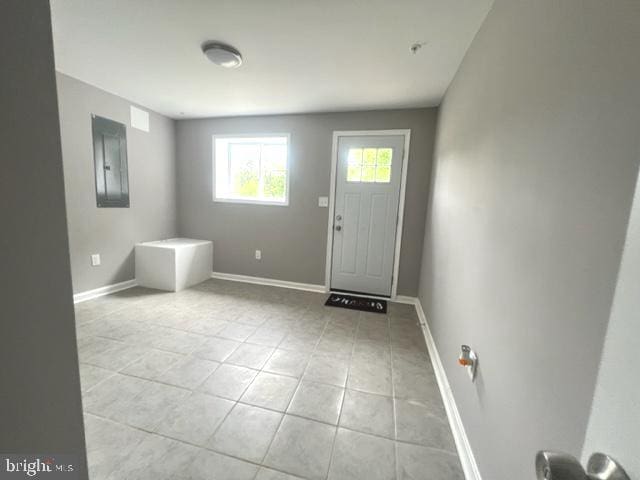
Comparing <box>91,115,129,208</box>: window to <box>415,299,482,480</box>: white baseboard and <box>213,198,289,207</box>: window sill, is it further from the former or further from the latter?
<box>415,299,482,480</box>: white baseboard

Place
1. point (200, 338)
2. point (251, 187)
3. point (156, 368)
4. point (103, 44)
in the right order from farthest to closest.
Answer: point (251, 187) < point (200, 338) < point (103, 44) < point (156, 368)

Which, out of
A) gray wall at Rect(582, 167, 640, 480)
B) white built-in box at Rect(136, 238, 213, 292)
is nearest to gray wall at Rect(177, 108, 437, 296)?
white built-in box at Rect(136, 238, 213, 292)

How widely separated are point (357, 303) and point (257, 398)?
177 centimetres

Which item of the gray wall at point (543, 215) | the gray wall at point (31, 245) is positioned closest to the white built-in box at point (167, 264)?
the gray wall at point (31, 245)

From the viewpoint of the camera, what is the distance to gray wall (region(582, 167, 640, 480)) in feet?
1.05

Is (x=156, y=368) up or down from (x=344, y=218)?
down

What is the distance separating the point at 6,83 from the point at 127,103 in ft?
10.8

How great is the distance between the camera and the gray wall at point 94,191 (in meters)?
2.52

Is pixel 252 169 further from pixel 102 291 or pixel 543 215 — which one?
pixel 543 215

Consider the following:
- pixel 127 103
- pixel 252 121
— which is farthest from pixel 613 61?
pixel 127 103

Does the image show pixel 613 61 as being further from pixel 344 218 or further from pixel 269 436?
pixel 344 218

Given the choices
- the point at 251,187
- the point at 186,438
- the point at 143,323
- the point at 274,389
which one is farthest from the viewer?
the point at 251,187

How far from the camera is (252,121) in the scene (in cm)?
339

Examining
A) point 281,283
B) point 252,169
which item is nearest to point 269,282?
point 281,283
